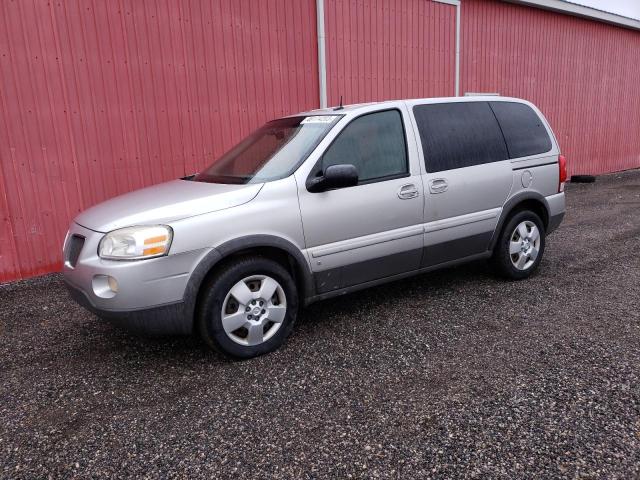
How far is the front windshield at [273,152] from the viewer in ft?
11.9

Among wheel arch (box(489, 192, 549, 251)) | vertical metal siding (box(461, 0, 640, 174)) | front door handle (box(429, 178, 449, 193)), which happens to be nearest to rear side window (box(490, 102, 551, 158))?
wheel arch (box(489, 192, 549, 251))

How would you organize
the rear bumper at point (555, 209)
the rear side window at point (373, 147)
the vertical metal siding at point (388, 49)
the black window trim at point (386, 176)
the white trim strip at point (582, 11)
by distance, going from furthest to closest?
the white trim strip at point (582, 11), the vertical metal siding at point (388, 49), the rear bumper at point (555, 209), the rear side window at point (373, 147), the black window trim at point (386, 176)

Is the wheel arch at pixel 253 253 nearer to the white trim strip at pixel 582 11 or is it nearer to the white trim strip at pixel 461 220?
the white trim strip at pixel 461 220

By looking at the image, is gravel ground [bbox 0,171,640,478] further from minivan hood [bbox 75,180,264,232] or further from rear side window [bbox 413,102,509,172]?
→ rear side window [bbox 413,102,509,172]

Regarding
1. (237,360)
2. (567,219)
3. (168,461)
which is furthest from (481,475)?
(567,219)

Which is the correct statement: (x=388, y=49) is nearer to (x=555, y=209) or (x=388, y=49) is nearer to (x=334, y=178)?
(x=555, y=209)

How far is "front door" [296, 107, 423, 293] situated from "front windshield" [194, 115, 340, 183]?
157mm

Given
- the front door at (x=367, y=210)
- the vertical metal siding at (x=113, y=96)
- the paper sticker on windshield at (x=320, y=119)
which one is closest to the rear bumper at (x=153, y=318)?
the front door at (x=367, y=210)

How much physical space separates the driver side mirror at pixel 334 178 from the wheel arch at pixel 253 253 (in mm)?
450

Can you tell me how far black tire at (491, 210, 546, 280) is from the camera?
464cm

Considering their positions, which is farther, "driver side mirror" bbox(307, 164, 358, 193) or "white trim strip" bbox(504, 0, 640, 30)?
"white trim strip" bbox(504, 0, 640, 30)

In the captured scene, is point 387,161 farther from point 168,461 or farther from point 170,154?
point 170,154

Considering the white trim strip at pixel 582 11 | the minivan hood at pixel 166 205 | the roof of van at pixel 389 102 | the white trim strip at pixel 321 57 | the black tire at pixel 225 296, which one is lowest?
the black tire at pixel 225 296

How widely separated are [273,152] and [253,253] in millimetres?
894
